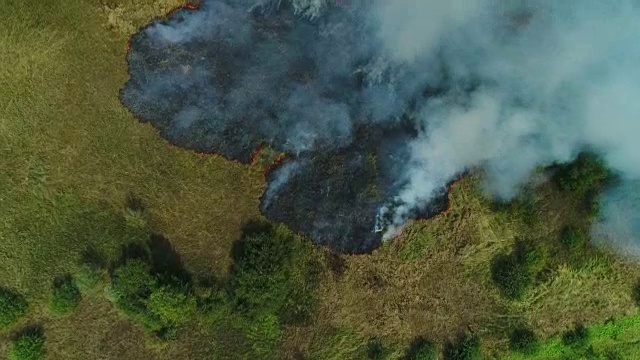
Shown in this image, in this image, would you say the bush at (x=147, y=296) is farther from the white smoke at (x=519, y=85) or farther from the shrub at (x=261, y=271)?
the white smoke at (x=519, y=85)

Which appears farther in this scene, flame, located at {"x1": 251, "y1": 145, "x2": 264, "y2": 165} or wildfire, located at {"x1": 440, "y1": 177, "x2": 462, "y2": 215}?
flame, located at {"x1": 251, "y1": 145, "x2": 264, "y2": 165}

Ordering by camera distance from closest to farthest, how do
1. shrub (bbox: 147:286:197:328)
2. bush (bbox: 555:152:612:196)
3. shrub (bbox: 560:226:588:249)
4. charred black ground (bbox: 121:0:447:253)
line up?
bush (bbox: 555:152:612:196) → shrub (bbox: 147:286:197:328) → shrub (bbox: 560:226:588:249) → charred black ground (bbox: 121:0:447:253)

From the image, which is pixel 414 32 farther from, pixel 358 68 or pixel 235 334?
pixel 235 334

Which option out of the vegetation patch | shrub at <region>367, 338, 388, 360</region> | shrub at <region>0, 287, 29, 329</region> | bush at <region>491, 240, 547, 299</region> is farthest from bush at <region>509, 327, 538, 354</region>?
shrub at <region>0, 287, 29, 329</region>

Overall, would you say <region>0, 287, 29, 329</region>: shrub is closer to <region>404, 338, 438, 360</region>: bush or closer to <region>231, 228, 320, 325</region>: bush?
<region>231, 228, 320, 325</region>: bush

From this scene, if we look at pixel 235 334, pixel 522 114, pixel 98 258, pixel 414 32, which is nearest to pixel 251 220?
pixel 235 334
